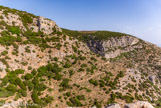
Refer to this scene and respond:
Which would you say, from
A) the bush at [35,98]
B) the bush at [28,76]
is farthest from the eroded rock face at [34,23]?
the bush at [35,98]

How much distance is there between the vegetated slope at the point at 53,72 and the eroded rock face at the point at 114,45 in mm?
58437

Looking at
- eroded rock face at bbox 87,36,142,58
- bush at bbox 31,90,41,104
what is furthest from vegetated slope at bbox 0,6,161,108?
eroded rock face at bbox 87,36,142,58

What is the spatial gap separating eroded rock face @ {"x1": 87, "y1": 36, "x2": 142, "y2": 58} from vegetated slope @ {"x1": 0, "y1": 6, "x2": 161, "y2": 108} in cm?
5844

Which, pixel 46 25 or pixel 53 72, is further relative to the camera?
pixel 46 25

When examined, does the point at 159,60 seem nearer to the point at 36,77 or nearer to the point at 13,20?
the point at 36,77

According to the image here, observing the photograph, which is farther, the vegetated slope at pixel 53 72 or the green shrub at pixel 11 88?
the vegetated slope at pixel 53 72

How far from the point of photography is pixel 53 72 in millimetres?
28578

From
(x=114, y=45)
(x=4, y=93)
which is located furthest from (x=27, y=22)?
(x=114, y=45)

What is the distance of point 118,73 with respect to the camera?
113ft

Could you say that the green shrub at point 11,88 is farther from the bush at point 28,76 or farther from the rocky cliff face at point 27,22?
the rocky cliff face at point 27,22

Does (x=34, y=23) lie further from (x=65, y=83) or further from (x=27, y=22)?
(x=65, y=83)

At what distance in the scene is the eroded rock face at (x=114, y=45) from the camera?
95.1 metres

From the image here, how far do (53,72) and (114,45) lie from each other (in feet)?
270

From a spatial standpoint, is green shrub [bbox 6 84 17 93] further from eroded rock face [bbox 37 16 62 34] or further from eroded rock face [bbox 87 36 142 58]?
eroded rock face [bbox 87 36 142 58]
